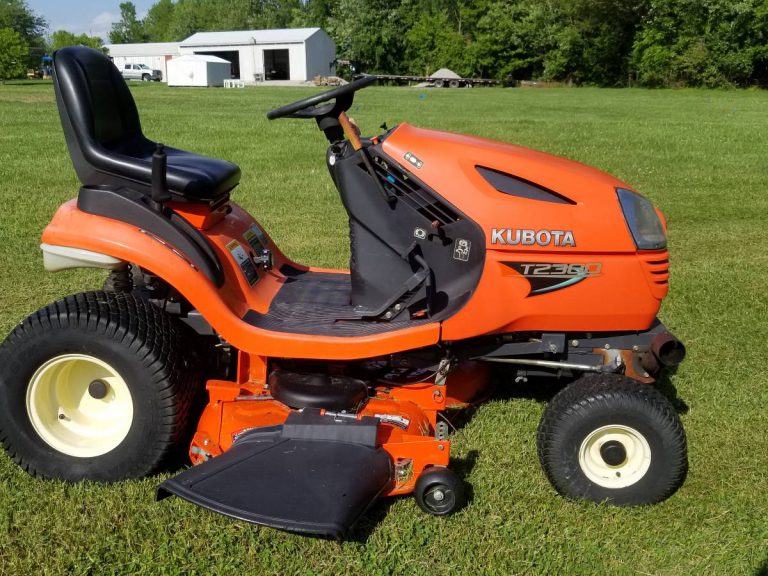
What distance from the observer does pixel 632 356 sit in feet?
9.56

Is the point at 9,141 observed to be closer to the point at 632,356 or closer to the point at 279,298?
the point at 279,298

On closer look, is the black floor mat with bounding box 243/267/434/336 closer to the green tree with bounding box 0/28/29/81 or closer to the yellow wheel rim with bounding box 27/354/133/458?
the yellow wheel rim with bounding box 27/354/133/458

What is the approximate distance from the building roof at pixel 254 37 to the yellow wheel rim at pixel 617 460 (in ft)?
187

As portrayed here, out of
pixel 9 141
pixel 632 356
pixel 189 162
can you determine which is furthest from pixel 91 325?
pixel 9 141

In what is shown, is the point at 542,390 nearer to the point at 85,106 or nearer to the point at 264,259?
the point at 264,259

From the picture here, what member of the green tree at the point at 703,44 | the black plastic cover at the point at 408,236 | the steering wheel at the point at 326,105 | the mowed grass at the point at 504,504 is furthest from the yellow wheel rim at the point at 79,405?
the green tree at the point at 703,44

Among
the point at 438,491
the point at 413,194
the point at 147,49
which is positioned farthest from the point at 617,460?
the point at 147,49

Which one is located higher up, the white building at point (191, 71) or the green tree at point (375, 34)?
the green tree at point (375, 34)

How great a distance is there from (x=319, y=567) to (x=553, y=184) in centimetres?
155

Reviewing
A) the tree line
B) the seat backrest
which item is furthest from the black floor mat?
the tree line

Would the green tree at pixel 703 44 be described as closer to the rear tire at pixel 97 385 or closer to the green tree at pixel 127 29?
the rear tire at pixel 97 385

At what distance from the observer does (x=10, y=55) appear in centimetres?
3831

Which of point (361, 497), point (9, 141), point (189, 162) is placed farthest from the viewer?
point (9, 141)

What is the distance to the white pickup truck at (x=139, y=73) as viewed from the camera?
61.1 meters
